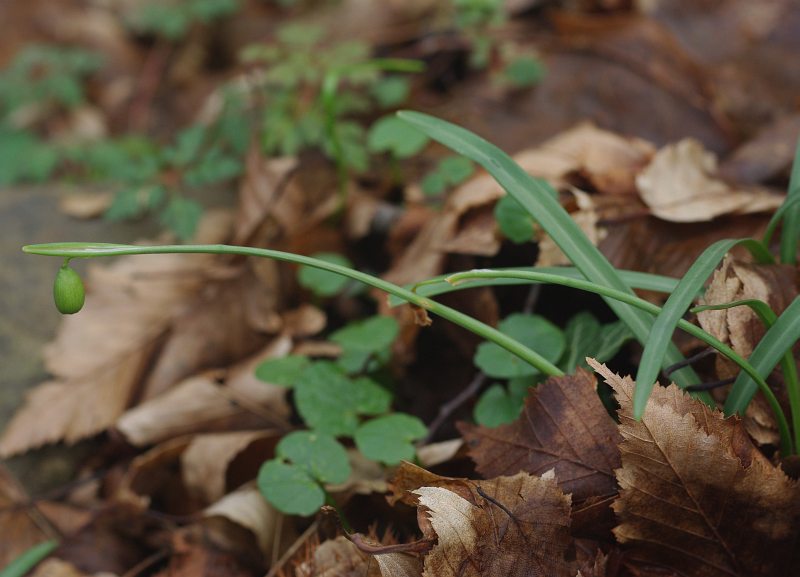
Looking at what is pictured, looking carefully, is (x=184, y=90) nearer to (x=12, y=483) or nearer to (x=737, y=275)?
(x=12, y=483)

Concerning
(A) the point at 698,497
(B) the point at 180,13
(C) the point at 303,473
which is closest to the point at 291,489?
(C) the point at 303,473

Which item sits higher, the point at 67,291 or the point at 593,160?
the point at 67,291

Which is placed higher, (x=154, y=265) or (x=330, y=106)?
(x=330, y=106)

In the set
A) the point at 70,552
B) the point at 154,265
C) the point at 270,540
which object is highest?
the point at 154,265

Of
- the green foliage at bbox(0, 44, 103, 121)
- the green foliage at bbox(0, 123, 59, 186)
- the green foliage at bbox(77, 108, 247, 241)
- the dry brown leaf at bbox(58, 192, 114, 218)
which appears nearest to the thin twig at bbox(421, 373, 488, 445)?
the green foliage at bbox(77, 108, 247, 241)

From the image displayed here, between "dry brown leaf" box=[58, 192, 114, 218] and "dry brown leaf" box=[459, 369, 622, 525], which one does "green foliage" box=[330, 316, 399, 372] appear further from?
"dry brown leaf" box=[58, 192, 114, 218]

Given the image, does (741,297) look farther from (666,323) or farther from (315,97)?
(315,97)

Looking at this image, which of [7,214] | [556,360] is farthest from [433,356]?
[7,214]
